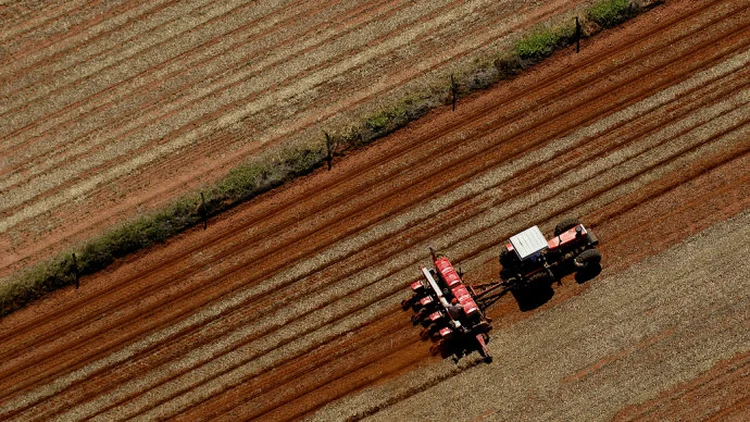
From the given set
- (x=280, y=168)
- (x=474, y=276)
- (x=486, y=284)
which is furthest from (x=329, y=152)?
(x=486, y=284)

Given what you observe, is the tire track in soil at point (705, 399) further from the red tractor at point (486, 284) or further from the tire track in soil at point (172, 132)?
the tire track in soil at point (172, 132)

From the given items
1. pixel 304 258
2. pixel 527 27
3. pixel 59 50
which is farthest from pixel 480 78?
pixel 59 50

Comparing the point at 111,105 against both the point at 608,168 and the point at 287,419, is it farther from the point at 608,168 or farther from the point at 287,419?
the point at 608,168

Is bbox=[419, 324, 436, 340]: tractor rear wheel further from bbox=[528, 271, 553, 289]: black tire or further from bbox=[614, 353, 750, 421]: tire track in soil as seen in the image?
bbox=[614, 353, 750, 421]: tire track in soil

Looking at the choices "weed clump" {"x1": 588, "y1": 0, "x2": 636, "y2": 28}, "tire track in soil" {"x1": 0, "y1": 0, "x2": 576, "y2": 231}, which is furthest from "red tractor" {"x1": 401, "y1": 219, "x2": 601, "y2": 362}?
"weed clump" {"x1": 588, "y1": 0, "x2": 636, "y2": 28}

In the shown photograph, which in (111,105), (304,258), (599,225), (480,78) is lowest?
(599,225)
